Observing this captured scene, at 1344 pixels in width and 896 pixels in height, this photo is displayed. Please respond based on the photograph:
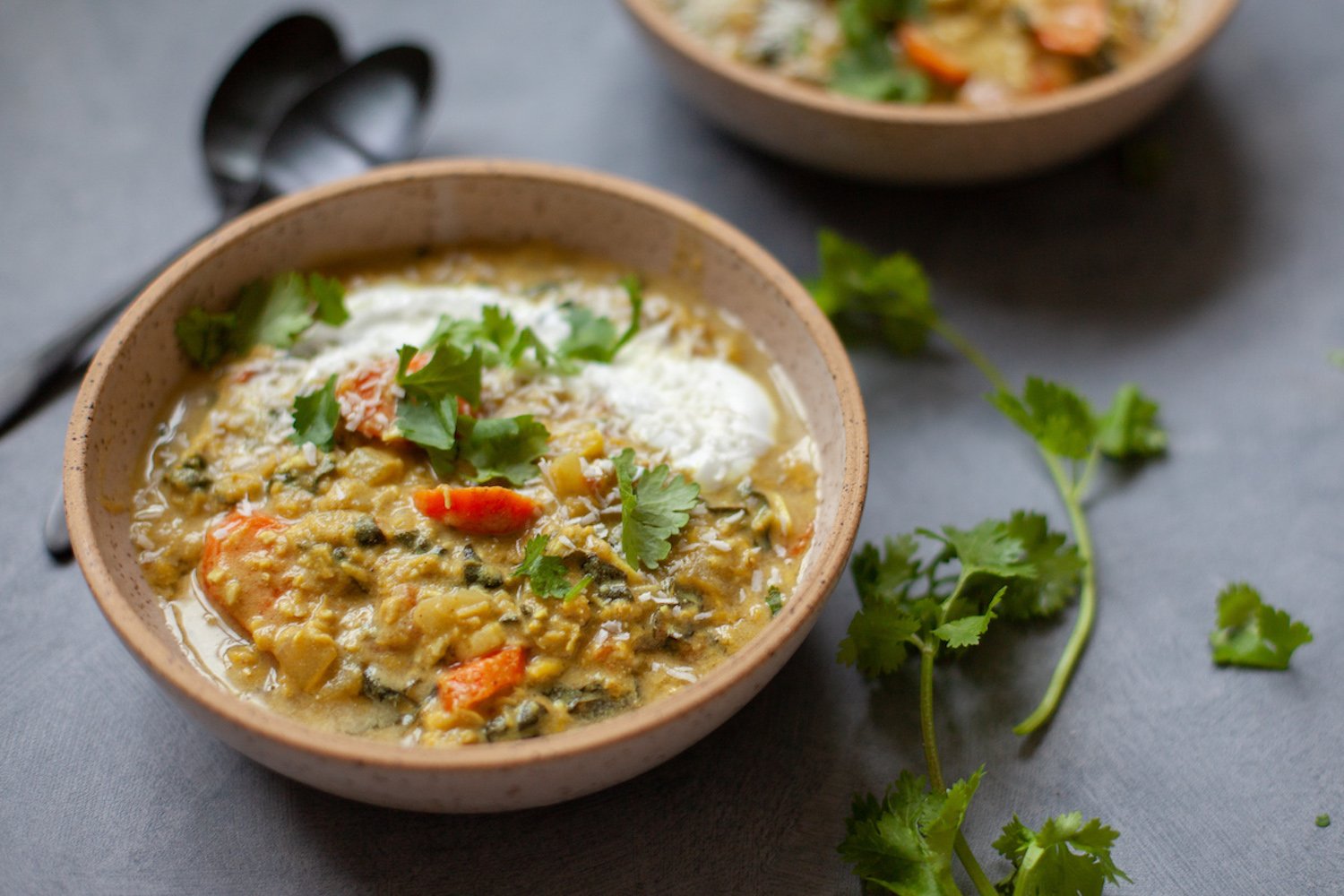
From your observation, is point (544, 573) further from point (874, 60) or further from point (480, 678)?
point (874, 60)

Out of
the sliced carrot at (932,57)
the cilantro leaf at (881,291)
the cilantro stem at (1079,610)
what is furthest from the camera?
the sliced carrot at (932,57)

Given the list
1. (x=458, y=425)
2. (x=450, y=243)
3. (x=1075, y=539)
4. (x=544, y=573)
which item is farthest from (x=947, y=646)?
(x=450, y=243)

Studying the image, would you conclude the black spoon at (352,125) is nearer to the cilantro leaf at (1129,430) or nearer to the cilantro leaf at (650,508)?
the cilantro leaf at (650,508)

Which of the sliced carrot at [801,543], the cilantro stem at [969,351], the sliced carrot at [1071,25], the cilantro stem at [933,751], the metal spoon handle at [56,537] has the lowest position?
the cilantro stem at [933,751]

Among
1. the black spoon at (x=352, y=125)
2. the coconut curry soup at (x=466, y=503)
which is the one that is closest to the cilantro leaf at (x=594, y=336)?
the coconut curry soup at (x=466, y=503)

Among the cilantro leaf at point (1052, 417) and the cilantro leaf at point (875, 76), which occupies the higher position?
the cilantro leaf at point (875, 76)

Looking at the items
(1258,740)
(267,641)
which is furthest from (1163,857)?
(267,641)
